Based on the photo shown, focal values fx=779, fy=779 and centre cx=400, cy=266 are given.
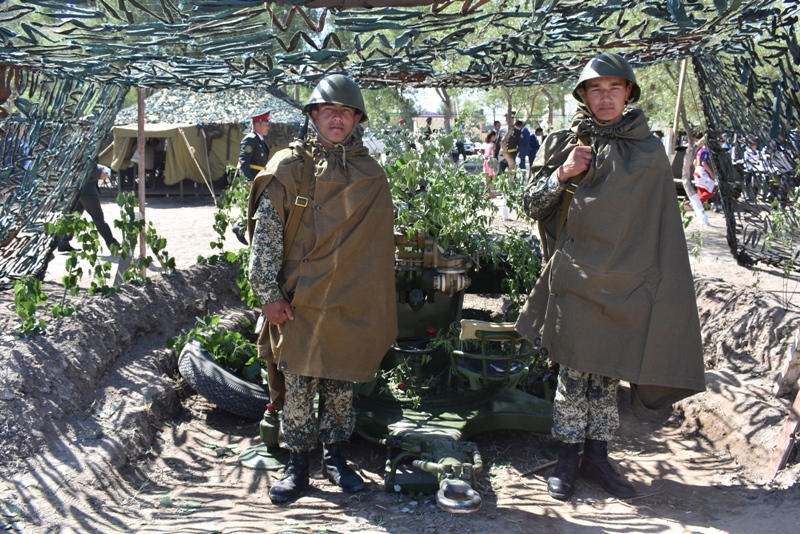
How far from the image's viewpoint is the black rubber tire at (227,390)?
482 cm

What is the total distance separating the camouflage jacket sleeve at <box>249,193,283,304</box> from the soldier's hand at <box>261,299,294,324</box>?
0.02m

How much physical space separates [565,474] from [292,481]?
54.9 inches

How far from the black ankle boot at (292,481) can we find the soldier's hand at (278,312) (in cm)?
72

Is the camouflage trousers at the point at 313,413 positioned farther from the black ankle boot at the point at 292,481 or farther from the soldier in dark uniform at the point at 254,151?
the soldier in dark uniform at the point at 254,151

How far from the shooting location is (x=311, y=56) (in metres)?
4.52

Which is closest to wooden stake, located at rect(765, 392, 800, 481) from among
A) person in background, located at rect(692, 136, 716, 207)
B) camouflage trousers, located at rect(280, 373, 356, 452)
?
camouflage trousers, located at rect(280, 373, 356, 452)

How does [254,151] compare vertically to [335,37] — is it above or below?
below

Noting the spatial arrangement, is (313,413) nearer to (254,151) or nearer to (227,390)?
(227,390)

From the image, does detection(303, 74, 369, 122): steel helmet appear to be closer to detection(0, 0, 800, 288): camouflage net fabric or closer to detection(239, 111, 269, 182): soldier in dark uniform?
detection(0, 0, 800, 288): camouflage net fabric

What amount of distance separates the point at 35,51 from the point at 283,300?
88.4 inches

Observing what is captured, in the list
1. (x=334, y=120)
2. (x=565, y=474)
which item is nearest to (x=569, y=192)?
(x=334, y=120)

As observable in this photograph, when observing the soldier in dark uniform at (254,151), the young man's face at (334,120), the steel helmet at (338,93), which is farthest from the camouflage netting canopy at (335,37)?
the soldier in dark uniform at (254,151)

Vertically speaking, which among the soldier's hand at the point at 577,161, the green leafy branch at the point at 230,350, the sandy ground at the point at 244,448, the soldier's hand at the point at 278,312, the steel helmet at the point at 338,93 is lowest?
the sandy ground at the point at 244,448

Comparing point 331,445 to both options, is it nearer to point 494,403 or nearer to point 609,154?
point 494,403
